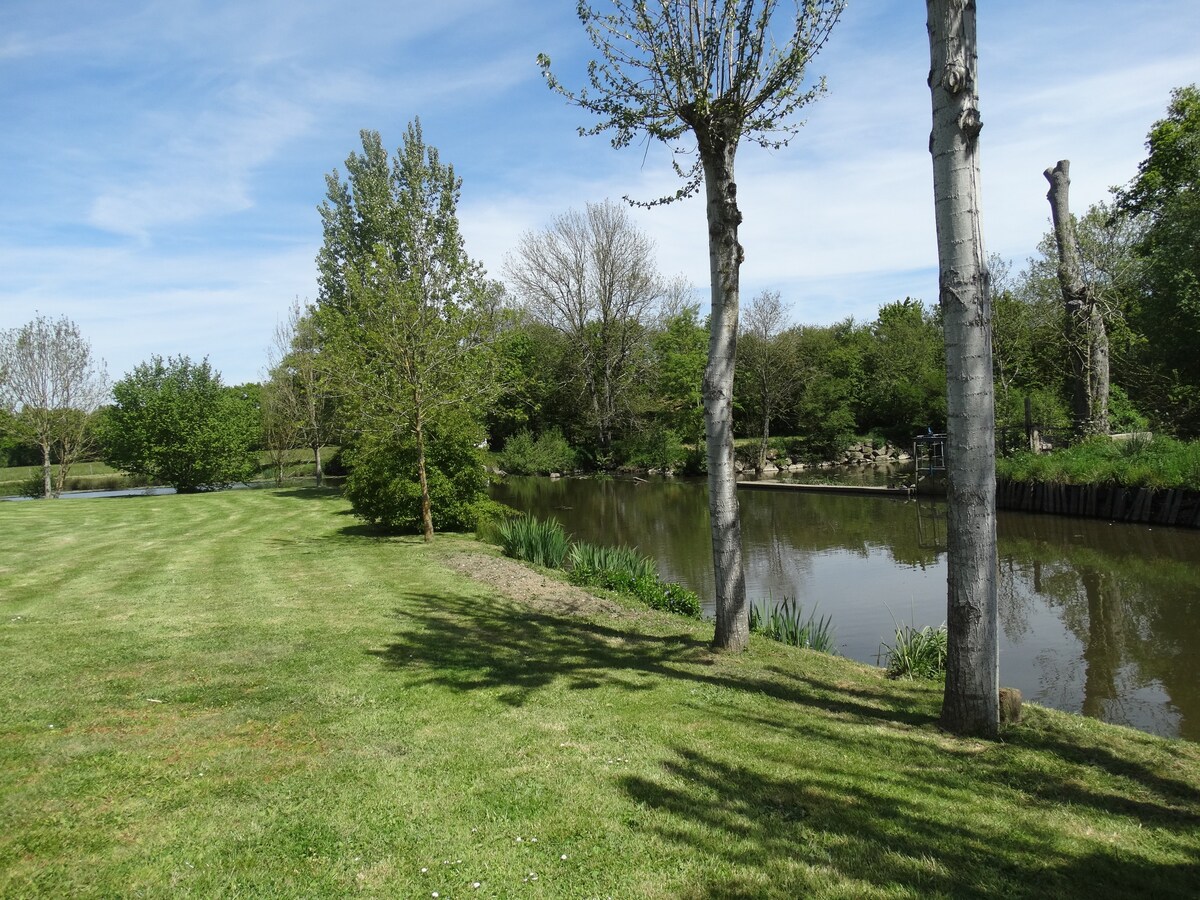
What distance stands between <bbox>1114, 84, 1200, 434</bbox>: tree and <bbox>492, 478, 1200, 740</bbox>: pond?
9.33 metres

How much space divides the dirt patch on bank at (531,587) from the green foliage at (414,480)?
2851mm

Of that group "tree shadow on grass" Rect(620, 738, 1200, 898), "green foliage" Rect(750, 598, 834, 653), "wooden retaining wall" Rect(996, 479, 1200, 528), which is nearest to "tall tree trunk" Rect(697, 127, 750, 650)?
"green foliage" Rect(750, 598, 834, 653)

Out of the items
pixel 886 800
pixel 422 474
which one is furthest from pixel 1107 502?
pixel 886 800

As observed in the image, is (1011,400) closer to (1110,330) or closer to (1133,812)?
(1110,330)

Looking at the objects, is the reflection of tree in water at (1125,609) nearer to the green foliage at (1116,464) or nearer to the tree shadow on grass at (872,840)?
the green foliage at (1116,464)

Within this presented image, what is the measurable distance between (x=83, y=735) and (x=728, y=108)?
6.46m

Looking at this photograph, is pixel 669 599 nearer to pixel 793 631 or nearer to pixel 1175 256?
pixel 793 631

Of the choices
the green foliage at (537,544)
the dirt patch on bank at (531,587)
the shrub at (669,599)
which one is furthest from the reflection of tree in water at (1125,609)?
the green foliage at (537,544)

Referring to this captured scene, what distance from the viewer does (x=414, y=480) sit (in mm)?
14859

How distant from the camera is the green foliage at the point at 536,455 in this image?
127ft

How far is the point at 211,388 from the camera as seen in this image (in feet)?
115

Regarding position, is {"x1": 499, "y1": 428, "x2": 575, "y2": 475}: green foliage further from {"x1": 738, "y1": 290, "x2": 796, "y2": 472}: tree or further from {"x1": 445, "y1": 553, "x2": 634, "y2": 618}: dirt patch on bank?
{"x1": 445, "y1": 553, "x2": 634, "y2": 618}: dirt patch on bank

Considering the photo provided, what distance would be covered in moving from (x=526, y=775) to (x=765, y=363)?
121 ft

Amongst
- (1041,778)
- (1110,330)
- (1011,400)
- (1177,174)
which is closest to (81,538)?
(1041,778)
